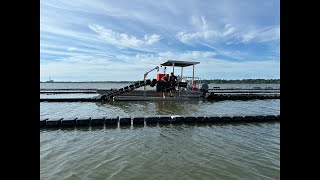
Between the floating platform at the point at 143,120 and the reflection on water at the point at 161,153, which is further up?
the floating platform at the point at 143,120

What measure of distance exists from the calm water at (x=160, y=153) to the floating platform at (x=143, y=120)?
32.0 inches

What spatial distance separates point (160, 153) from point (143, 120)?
620 cm

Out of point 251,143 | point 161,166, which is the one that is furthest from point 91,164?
point 251,143

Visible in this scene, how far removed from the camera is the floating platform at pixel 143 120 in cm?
1545

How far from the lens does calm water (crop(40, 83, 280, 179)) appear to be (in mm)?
8094

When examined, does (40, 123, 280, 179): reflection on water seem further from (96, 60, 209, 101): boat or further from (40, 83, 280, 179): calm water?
(96, 60, 209, 101): boat

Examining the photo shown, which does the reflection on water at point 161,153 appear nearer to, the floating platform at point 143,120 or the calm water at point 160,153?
the calm water at point 160,153

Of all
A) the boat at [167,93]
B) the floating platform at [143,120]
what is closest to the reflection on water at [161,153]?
the floating platform at [143,120]

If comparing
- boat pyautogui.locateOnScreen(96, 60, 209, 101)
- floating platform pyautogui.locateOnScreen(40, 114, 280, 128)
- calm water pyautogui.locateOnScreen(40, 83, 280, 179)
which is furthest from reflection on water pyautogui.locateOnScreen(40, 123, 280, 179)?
boat pyautogui.locateOnScreen(96, 60, 209, 101)

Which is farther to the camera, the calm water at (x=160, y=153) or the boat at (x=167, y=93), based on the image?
the boat at (x=167, y=93)

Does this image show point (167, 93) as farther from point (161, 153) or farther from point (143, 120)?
point (161, 153)

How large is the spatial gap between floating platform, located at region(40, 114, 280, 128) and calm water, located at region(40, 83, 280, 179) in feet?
2.66
